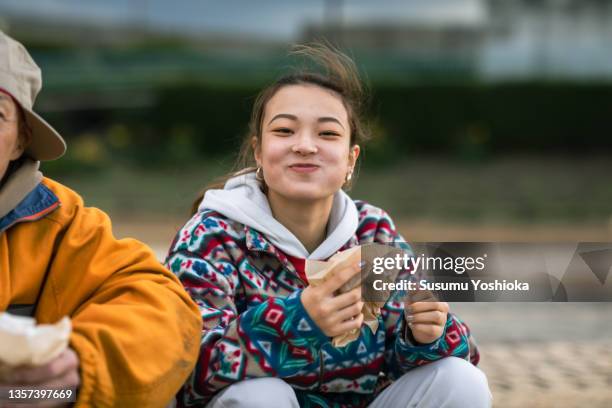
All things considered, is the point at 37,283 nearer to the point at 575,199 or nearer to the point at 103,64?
the point at 575,199

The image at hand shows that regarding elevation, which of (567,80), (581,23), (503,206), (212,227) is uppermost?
(581,23)

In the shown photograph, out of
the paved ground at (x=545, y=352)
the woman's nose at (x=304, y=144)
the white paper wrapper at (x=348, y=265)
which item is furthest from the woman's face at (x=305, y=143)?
the paved ground at (x=545, y=352)

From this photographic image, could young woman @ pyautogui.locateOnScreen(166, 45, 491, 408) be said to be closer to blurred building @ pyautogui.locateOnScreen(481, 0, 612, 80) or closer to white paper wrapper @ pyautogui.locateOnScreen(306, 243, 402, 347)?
white paper wrapper @ pyautogui.locateOnScreen(306, 243, 402, 347)

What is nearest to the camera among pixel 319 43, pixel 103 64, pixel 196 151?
pixel 319 43

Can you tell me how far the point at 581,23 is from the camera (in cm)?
2084

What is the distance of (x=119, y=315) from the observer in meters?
2.00

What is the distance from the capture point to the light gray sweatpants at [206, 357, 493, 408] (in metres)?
2.28

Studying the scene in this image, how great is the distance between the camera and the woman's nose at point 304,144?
2.51 meters

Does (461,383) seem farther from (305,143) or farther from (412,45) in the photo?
(412,45)

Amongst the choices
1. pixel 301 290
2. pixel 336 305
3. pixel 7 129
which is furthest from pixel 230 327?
pixel 7 129

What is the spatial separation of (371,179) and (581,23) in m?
7.52

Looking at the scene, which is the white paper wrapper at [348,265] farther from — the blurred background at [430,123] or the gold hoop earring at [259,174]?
the blurred background at [430,123]

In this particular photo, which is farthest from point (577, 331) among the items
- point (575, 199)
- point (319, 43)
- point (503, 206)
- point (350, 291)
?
point (575, 199)

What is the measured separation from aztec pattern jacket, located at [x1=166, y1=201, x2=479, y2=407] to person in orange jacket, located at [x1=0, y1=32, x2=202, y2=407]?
18 centimetres
